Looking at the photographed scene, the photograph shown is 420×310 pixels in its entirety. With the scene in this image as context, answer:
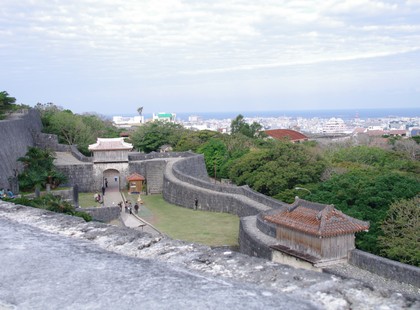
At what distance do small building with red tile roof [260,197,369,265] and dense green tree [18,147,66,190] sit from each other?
45.3ft

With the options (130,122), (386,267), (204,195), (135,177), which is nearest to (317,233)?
(386,267)

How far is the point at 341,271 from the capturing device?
12.3 m

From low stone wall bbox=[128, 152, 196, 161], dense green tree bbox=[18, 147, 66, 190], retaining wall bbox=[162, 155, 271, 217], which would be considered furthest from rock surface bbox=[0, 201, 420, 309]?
low stone wall bbox=[128, 152, 196, 161]

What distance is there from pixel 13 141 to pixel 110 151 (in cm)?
527

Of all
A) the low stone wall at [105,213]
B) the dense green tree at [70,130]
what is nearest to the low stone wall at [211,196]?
the low stone wall at [105,213]

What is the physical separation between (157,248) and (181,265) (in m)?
0.46

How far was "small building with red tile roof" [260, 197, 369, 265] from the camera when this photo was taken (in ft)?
41.4

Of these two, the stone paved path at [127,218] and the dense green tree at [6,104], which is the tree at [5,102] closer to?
the dense green tree at [6,104]

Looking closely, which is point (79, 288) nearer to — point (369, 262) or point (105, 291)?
point (105, 291)

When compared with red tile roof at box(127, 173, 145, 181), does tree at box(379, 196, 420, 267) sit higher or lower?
higher

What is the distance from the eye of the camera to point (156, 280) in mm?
3258

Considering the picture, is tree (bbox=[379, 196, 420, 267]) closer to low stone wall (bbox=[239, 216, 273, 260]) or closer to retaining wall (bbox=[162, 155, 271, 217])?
low stone wall (bbox=[239, 216, 273, 260])

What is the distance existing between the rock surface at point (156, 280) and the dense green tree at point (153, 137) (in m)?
33.1

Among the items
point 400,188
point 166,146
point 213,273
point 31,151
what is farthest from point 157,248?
point 166,146
